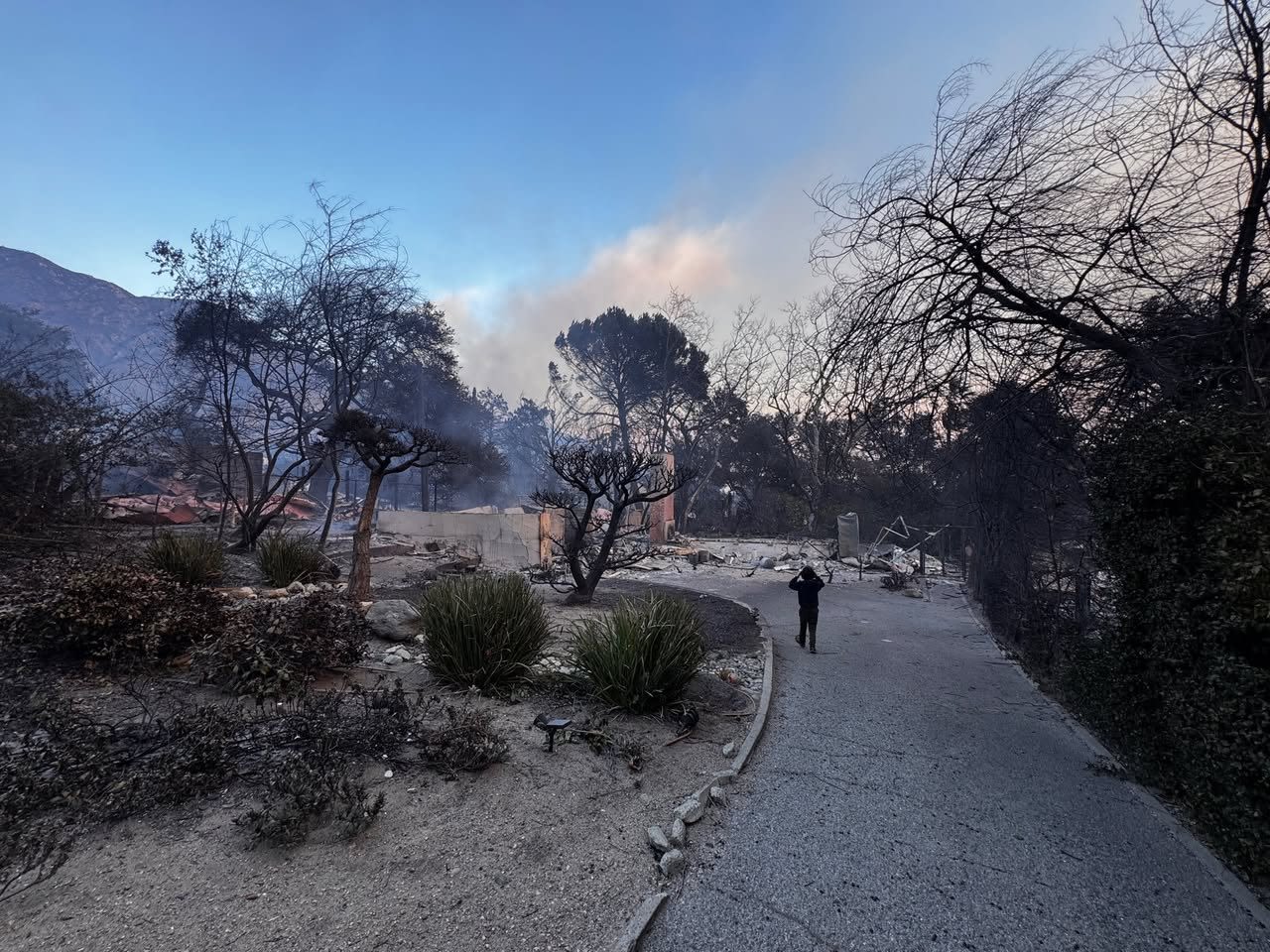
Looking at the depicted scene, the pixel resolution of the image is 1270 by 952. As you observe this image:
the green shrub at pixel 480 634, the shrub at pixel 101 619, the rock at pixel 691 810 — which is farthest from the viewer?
the green shrub at pixel 480 634

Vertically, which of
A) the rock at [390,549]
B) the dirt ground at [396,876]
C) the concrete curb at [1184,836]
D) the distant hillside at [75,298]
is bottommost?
the rock at [390,549]

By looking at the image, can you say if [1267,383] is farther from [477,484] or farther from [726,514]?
[477,484]

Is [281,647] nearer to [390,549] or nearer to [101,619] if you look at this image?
[101,619]

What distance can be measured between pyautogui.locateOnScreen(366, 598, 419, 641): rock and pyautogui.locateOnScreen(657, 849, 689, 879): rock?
4794 mm

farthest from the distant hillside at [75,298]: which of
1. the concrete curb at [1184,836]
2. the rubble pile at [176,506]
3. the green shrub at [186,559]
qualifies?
the concrete curb at [1184,836]

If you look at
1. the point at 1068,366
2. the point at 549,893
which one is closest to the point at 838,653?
the point at 1068,366

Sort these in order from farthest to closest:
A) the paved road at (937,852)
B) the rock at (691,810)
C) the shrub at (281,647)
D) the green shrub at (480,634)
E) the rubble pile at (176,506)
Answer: the rubble pile at (176,506) < the green shrub at (480,634) < the shrub at (281,647) < the rock at (691,810) < the paved road at (937,852)

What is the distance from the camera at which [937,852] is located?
316cm

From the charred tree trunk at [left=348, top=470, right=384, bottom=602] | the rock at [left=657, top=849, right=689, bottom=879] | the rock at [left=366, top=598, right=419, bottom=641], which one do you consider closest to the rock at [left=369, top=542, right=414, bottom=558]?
the charred tree trunk at [left=348, top=470, right=384, bottom=602]

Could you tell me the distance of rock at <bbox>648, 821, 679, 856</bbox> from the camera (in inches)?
120

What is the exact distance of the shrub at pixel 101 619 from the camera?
15.3ft

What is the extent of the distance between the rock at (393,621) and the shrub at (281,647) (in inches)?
41.9

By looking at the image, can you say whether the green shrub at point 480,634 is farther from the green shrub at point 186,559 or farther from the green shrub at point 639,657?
the green shrub at point 186,559

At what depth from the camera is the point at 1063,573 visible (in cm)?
582
